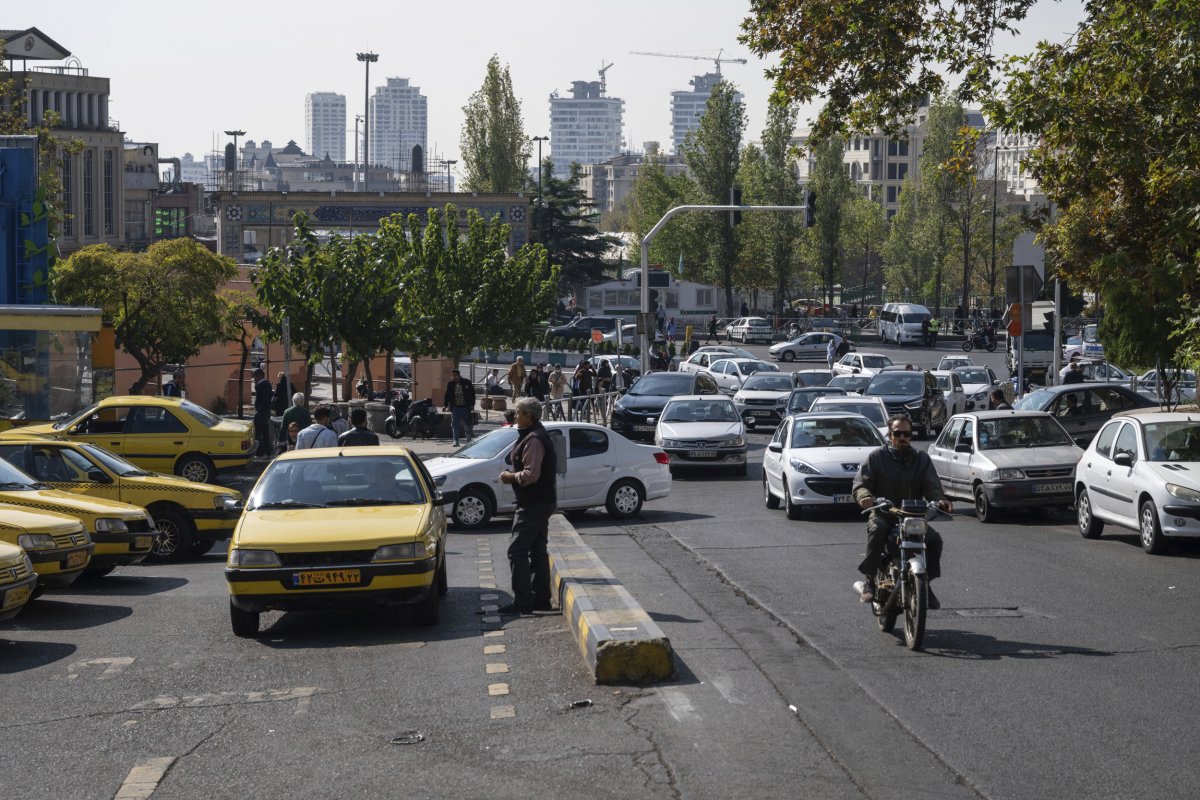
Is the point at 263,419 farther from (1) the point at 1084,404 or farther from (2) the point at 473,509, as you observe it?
(1) the point at 1084,404

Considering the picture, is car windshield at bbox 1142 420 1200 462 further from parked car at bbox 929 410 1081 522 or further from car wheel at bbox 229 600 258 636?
car wheel at bbox 229 600 258 636

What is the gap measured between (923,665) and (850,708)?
4.84 ft

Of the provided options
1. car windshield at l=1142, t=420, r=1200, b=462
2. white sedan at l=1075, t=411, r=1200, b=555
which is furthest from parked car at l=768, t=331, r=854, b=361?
car windshield at l=1142, t=420, r=1200, b=462

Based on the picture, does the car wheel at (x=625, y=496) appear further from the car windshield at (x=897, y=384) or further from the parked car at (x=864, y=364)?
the parked car at (x=864, y=364)

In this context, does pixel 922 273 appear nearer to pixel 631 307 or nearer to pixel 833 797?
pixel 631 307

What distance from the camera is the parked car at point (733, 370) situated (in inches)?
1893

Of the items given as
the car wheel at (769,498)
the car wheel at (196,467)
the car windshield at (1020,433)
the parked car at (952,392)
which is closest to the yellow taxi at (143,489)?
the car wheel at (196,467)

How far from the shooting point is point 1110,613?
39.8ft

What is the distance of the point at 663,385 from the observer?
35.2 m

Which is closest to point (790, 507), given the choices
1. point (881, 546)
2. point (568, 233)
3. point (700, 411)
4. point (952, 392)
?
point (700, 411)

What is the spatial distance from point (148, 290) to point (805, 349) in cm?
4207

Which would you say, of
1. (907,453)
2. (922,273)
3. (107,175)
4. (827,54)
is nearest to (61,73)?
(107,175)

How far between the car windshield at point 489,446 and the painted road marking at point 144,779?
12698mm

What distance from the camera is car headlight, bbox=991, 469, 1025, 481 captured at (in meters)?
19.9
